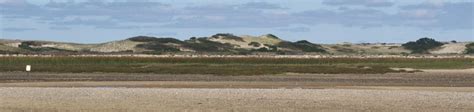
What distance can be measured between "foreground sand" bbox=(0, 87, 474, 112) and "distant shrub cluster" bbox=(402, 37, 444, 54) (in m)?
144

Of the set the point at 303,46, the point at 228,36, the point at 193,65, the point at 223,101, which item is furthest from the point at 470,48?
the point at 223,101

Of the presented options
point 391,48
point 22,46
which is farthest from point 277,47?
point 22,46

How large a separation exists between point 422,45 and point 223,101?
156 meters

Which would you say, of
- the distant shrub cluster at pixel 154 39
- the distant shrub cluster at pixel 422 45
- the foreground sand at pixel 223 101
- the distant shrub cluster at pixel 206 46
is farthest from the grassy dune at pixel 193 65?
the distant shrub cluster at pixel 422 45

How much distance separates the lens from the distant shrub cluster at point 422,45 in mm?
176400

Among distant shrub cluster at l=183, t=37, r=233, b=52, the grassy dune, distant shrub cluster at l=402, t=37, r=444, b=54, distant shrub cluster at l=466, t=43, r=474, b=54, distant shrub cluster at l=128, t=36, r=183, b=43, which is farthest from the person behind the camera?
distant shrub cluster at l=402, t=37, r=444, b=54

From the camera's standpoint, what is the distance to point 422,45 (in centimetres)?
18050

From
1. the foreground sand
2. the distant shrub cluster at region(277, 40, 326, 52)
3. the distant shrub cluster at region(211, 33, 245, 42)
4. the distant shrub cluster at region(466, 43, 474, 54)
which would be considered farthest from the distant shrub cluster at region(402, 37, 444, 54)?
the foreground sand

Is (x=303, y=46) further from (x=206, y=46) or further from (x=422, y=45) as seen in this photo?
(x=206, y=46)

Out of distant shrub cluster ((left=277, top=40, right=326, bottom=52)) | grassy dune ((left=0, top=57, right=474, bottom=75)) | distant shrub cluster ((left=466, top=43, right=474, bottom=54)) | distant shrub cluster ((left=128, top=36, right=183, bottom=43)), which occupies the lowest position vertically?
grassy dune ((left=0, top=57, right=474, bottom=75))

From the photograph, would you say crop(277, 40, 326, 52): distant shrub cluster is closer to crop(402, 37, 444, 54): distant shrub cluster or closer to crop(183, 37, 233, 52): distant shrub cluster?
crop(183, 37, 233, 52): distant shrub cluster

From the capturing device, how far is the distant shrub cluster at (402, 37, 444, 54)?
176m

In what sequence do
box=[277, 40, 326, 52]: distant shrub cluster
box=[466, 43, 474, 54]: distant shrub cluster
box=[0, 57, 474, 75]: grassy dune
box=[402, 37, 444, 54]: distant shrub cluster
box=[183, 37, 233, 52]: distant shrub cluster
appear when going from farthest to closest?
box=[402, 37, 444, 54]: distant shrub cluster → box=[277, 40, 326, 52]: distant shrub cluster → box=[183, 37, 233, 52]: distant shrub cluster → box=[466, 43, 474, 54]: distant shrub cluster → box=[0, 57, 474, 75]: grassy dune

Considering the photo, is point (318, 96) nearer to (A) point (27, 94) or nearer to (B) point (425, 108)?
(B) point (425, 108)
